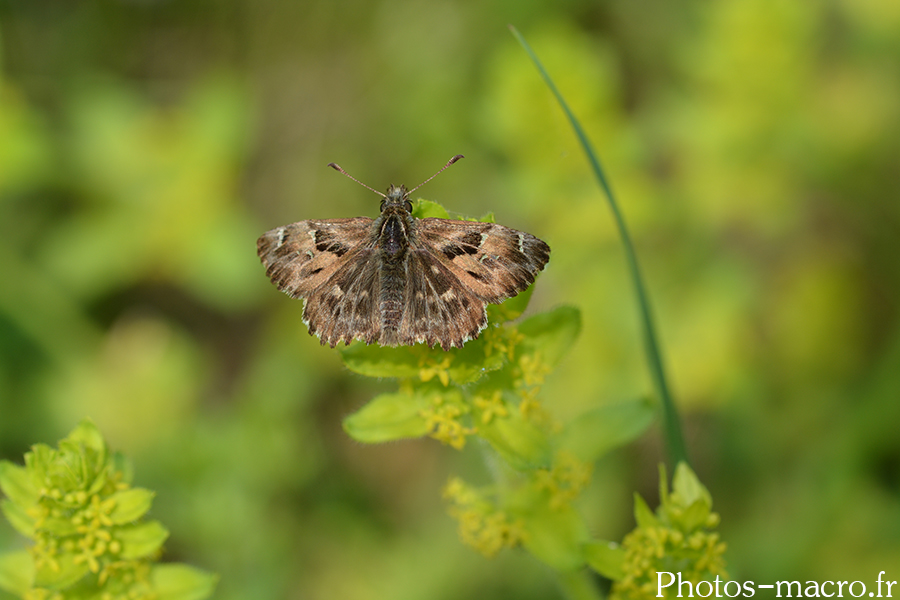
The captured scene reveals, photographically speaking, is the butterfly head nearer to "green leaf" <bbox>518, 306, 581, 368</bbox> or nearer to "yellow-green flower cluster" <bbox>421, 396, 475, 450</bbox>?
"green leaf" <bbox>518, 306, 581, 368</bbox>

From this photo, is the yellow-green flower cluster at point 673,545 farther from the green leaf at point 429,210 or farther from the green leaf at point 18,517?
the green leaf at point 18,517

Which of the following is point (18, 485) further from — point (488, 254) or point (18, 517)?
point (488, 254)

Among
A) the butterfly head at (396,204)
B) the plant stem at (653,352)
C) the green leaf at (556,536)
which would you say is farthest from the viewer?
the butterfly head at (396,204)

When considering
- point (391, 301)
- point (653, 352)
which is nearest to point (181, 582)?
point (391, 301)

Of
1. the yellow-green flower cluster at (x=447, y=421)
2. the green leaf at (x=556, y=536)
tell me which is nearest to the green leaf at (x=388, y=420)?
the yellow-green flower cluster at (x=447, y=421)

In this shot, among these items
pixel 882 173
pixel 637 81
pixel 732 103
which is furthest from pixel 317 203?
pixel 882 173

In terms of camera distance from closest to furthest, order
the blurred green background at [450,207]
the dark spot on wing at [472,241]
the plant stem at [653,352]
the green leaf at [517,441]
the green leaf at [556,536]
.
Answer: the green leaf at [517,441] < the green leaf at [556,536] < the dark spot on wing at [472,241] < the plant stem at [653,352] < the blurred green background at [450,207]

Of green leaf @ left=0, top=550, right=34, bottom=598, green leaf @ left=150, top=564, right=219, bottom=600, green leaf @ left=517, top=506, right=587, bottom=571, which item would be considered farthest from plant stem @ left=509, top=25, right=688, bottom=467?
green leaf @ left=0, top=550, right=34, bottom=598
